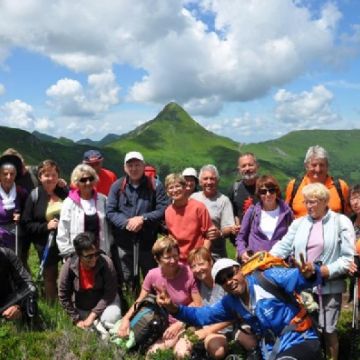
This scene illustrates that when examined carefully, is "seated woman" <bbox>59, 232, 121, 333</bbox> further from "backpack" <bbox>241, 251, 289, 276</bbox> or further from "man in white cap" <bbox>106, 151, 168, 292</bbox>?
"backpack" <bbox>241, 251, 289, 276</bbox>

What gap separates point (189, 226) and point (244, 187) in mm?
1814

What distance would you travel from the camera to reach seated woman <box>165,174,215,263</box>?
828cm

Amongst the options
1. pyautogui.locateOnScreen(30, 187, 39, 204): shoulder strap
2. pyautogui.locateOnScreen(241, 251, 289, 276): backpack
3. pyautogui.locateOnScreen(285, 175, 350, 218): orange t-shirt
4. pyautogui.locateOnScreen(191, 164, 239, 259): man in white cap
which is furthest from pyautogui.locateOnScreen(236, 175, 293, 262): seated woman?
pyautogui.locateOnScreen(30, 187, 39, 204): shoulder strap

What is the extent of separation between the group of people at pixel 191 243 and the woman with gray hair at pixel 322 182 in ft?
0.06

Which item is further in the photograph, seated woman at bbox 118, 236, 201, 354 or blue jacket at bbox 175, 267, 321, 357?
seated woman at bbox 118, 236, 201, 354

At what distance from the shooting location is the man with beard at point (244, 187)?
367 inches

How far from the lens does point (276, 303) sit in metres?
5.71

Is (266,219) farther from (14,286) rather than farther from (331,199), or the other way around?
(14,286)

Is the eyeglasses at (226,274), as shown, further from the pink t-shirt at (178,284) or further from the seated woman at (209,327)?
the pink t-shirt at (178,284)

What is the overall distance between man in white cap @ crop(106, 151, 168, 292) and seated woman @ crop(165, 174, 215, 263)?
0.53 metres

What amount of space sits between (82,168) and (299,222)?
13.0ft

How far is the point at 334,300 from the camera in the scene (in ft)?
23.2

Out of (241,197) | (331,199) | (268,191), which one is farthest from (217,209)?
(331,199)

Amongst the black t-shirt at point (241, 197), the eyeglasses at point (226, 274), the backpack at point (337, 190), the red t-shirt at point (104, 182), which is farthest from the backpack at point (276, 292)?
the red t-shirt at point (104, 182)
